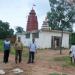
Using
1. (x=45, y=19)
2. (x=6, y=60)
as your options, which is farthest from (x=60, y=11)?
(x=6, y=60)

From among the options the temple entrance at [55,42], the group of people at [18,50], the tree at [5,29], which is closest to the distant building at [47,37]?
the temple entrance at [55,42]

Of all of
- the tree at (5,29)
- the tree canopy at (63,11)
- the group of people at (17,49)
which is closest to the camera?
the group of people at (17,49)

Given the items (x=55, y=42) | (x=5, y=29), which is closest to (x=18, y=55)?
(x=55, y=42)

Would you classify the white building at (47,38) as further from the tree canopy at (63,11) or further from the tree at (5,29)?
Answer: the tree at (5,29)

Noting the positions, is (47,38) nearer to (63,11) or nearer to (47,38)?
(47,38)

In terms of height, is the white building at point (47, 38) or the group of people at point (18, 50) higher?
the white building at point (47, 38)

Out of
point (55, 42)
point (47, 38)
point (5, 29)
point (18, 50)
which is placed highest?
point (5, 29)

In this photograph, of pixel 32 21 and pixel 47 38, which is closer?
pixel 47 38

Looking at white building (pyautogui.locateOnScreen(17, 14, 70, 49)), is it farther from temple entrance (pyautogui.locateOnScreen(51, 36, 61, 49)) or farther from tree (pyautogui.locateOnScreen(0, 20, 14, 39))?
tree (pyautogui.locateOnScreen(0, 20, 14, 39))

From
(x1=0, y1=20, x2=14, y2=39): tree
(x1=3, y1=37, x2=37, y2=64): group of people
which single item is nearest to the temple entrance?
(x1=0, y1=20, x2=14, y2=39): tree

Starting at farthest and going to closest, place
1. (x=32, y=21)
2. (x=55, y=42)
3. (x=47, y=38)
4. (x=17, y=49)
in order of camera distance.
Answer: (x=32, y=21) → (x=55, y=42) → (x=47, y=38) → (x=17, y=49)

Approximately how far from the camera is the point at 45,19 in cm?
4856

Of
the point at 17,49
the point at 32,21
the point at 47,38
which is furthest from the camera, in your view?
the point at 32,21

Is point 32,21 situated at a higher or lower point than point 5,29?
higher
